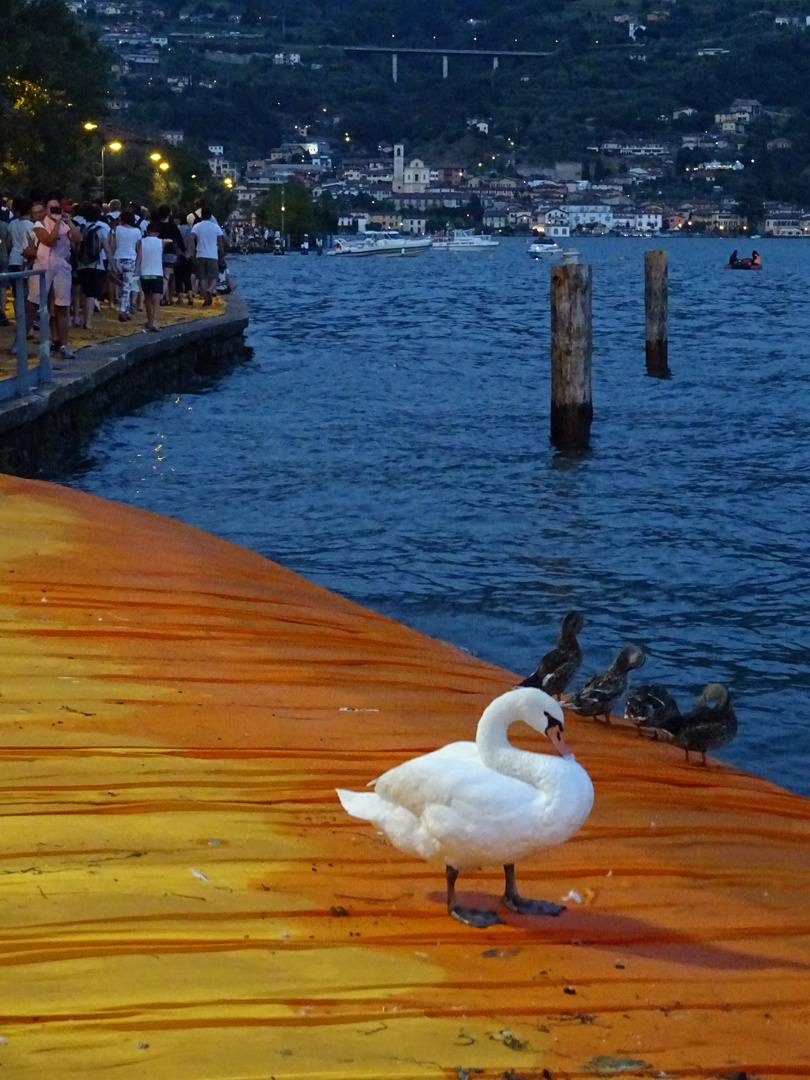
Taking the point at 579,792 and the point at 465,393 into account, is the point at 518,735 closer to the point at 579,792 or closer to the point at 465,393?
the point at 579,792

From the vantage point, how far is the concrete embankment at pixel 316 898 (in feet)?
10.3

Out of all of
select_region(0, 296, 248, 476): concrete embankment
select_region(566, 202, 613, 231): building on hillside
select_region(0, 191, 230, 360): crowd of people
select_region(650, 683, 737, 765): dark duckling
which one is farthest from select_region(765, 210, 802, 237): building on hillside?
select_region(650, 683, 737, 765): dark duckling

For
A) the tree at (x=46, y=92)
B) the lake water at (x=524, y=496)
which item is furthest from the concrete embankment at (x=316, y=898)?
the tree at (x=46, y=92)

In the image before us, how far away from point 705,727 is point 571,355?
1052 centimetres

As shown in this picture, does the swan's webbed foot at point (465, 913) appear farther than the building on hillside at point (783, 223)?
No

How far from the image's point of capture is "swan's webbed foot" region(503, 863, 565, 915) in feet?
12.3

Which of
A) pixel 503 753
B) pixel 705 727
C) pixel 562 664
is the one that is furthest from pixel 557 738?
pixel 562 664

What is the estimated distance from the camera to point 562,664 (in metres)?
7.27

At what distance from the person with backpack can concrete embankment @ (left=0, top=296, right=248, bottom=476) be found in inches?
26.2

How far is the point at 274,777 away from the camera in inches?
183

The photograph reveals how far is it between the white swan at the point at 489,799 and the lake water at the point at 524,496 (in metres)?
3.33

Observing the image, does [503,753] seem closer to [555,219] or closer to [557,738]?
[557,738]

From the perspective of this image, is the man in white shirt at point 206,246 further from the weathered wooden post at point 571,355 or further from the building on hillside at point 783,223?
the building on hillside at point 783,223

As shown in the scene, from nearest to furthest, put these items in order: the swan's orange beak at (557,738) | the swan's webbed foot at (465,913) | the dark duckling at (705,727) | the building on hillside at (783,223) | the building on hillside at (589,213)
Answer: the swan's orange beak at (557,738) → the swan's webbed foot at (465,913) → the dark duckling at (705,727) → the building on hillside at (783,223) → the building on hillside at (589,213)
